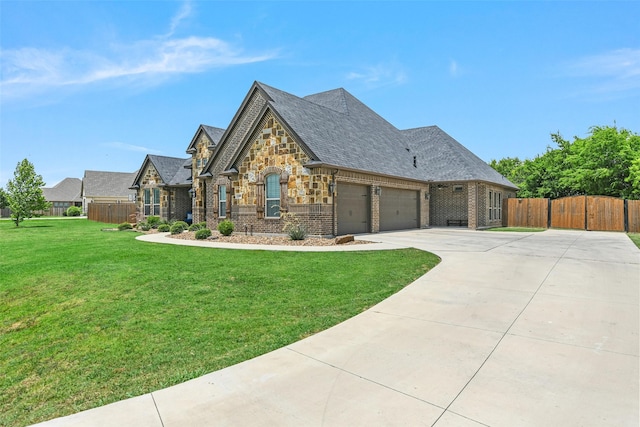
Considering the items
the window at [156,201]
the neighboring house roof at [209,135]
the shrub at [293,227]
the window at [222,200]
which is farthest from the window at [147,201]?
the shrub at [293,227]

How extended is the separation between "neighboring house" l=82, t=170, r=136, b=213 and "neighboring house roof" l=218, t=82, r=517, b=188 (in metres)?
47.8

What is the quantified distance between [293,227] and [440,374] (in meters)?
12.8

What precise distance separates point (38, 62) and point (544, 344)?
62.7ft

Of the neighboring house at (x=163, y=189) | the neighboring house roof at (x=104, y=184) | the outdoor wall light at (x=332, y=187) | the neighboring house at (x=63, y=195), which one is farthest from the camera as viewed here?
the neighboring house at (x=63, y=195)

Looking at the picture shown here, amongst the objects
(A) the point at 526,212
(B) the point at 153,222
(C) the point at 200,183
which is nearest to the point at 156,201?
(B) the point at 153,222

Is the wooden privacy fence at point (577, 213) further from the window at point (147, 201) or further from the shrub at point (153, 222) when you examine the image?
the window at point (147, 201)

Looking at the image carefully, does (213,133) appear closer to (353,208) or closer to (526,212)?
(353,208)

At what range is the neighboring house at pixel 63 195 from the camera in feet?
220

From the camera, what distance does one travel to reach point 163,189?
96.4ft

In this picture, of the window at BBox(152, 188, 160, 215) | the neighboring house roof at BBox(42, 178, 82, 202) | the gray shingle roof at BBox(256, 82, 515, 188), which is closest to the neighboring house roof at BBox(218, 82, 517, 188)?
the gray shingle roof at BBox(256, 82, 515, 188)

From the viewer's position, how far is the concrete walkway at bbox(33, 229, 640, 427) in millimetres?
2863

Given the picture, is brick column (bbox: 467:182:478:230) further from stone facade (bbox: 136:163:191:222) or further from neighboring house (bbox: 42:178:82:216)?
neighboring house (bbox: 42:178:82:216)

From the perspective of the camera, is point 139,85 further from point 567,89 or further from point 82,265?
point 567,89

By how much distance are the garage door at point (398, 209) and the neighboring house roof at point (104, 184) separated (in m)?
51.8
